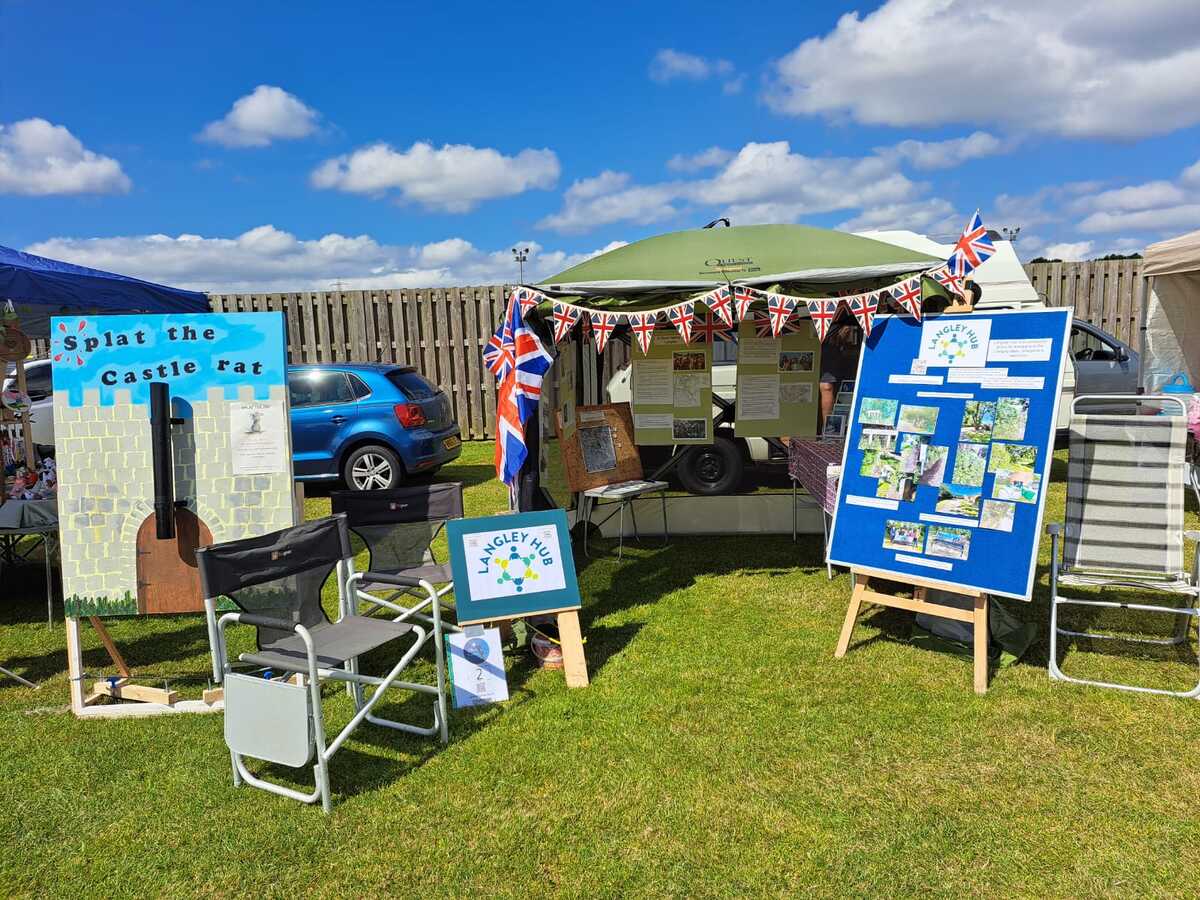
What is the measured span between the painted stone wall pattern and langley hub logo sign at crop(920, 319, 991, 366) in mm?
3196

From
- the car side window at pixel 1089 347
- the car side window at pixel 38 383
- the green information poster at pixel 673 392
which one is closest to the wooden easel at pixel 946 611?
the green information poster at pixel 673 392

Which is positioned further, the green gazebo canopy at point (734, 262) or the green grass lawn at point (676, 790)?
the green gazebo canopy at point (734, 262)

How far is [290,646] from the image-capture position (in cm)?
330

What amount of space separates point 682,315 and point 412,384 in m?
4.84

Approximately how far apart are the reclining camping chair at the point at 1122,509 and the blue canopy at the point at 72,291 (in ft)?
20.6

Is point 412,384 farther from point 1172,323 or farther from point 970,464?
point 1172,323

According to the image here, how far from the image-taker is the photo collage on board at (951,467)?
3.80 meters

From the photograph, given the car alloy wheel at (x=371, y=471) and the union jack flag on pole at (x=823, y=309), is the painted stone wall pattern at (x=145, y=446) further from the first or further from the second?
the car alloy wheel at (x=371, y=471)

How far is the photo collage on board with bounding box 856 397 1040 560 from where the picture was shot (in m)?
3.80

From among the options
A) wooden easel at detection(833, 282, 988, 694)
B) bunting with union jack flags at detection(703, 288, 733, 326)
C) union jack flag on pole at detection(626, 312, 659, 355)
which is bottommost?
wooden easel at detection(833, 282, 988, 694)

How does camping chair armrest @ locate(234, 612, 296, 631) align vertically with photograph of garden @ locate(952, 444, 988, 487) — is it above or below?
below

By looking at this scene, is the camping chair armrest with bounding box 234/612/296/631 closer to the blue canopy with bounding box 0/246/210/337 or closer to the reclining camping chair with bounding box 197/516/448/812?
the reclining camping chair with bounding box 197/516/448/812

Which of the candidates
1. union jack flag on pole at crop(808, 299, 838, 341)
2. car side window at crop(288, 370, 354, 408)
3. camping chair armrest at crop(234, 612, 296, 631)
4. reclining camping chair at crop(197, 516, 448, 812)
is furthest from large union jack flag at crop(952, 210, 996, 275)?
car side window at crop(288, 370, 354, 408)

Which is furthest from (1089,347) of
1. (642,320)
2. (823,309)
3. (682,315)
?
(642,320)
